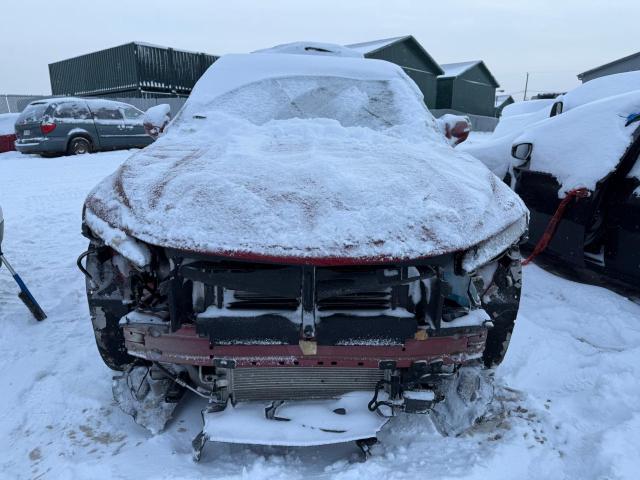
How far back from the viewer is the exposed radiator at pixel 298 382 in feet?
6.61

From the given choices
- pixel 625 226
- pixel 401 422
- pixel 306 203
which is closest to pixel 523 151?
pixel 625 226

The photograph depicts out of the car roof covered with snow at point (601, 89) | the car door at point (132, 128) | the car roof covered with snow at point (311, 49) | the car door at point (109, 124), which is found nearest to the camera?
the car roof covered with snow at point (311, 49)

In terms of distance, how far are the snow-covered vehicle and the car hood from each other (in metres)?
1.47

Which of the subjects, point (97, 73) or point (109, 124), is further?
point (97, 73)

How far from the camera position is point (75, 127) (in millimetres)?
11031

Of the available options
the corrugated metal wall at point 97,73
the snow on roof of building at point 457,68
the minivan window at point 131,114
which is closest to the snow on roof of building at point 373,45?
the snow on roof of building at point 457,68

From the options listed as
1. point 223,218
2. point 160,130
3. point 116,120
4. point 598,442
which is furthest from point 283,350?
point 116,120

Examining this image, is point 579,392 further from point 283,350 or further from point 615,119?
point 615,119

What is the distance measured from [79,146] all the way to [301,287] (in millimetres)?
11209

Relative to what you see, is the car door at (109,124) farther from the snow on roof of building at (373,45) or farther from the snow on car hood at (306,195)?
the snow on roof of building at (373,45)

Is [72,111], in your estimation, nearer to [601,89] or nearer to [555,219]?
[601,89]

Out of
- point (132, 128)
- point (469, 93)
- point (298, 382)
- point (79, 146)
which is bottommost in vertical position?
point (469, 93)

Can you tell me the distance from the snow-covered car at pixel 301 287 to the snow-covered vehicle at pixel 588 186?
1.52m

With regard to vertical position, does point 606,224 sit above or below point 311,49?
below
